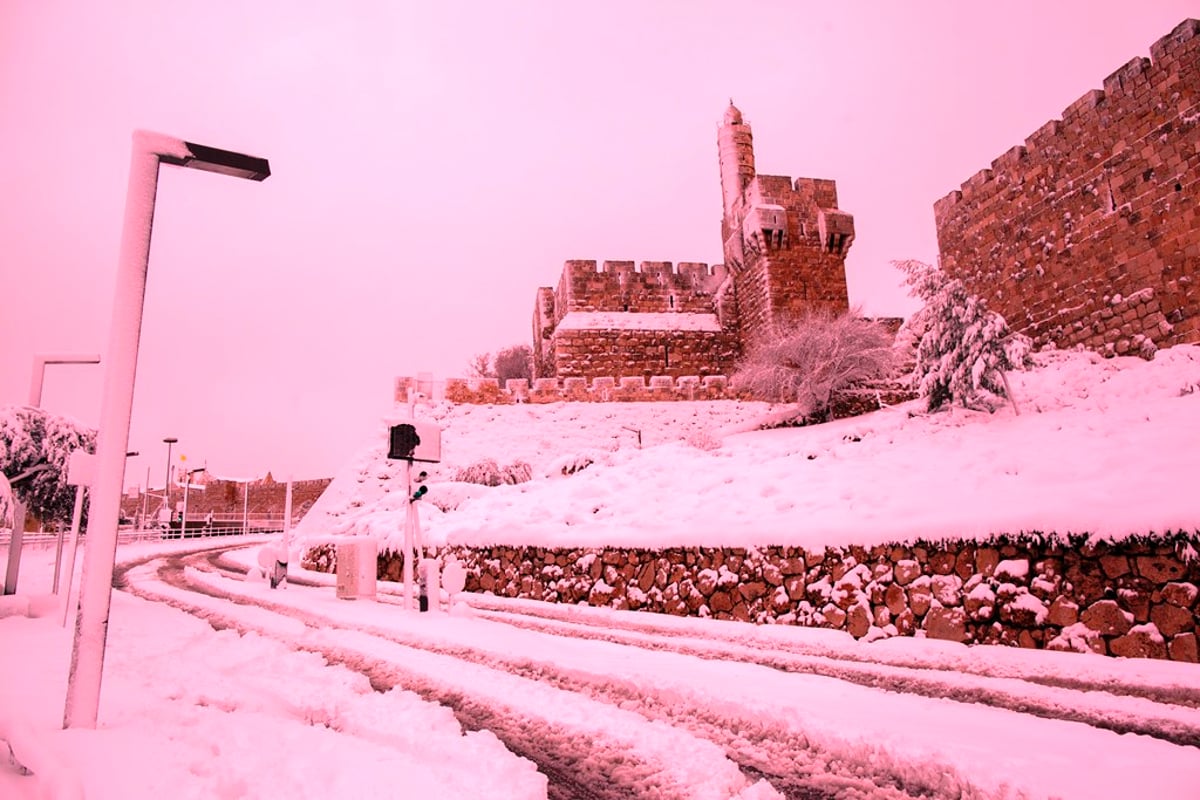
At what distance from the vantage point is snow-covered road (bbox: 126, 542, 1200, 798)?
268 centimetres

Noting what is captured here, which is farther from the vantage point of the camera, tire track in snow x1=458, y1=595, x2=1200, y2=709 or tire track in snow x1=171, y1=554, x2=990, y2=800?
tire track in snow x1=458, y1=595, x2=1200, y2=709

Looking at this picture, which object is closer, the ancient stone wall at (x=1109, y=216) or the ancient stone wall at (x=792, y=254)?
the ancient stone wall at (x=1109, y=216)

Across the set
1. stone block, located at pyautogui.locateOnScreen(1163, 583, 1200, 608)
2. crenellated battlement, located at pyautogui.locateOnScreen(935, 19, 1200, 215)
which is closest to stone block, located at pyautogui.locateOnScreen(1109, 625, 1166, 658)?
stone block, located at pyautogui.locateOnScreen(1163, 583, 1200, 608)

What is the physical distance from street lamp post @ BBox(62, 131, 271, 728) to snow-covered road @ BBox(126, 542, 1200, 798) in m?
1.73

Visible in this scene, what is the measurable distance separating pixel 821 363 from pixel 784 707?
1279cm

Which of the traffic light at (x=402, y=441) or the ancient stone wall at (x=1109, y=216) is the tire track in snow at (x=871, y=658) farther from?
the ancient stone wall at (x=1109, y=216)

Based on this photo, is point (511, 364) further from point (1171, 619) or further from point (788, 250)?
point (1171, 619)

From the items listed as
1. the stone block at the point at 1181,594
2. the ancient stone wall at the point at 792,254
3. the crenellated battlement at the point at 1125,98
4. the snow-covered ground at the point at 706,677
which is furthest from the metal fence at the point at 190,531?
the crenellated battlement at the point at 1125,98

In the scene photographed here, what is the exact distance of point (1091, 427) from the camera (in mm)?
7285

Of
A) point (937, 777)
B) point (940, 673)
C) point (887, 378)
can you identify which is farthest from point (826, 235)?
point (937, 777)

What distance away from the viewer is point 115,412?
254 cm

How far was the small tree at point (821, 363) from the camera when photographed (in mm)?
15414

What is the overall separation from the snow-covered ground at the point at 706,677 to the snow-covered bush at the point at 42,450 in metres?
1.11

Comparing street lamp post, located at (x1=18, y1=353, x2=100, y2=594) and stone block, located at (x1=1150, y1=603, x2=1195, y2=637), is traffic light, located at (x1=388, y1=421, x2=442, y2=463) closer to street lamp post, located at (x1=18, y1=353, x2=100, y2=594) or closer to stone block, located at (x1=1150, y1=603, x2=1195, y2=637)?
street lamp post, located at (x1=18, y1=353, x2=100, y2=594)
